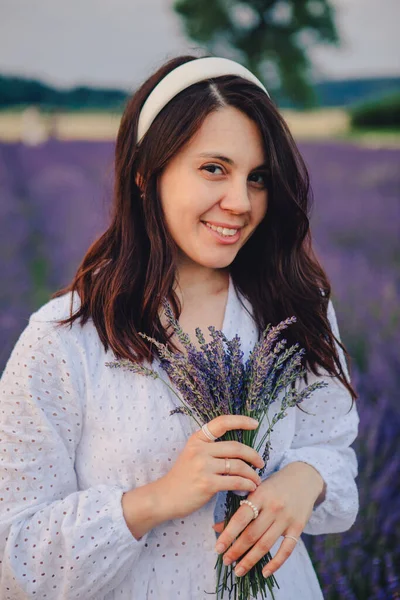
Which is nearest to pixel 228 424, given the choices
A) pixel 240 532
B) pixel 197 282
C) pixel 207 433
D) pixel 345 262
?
pixel 207 433

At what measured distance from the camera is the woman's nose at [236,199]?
4.41 feet

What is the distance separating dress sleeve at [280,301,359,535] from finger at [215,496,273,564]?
314mm

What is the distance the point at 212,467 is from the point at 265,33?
9.86 m

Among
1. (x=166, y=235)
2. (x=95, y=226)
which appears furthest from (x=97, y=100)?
(x=166, y=235)

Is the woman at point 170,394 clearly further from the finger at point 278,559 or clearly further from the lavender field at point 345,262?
the lavender field at point 345,262

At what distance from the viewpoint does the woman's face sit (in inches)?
53.1

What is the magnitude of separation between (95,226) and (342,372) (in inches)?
168

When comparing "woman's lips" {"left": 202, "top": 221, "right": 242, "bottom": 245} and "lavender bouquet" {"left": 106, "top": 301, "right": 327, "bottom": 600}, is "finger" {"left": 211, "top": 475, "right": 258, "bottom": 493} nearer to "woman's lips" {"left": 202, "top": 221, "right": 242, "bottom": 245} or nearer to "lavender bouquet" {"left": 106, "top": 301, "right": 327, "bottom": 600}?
"lavender bouquet" {"left": 106, "top": 301, "right": 327, "bottom": 600}

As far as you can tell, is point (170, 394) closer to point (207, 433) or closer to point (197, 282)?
point (207, 433)

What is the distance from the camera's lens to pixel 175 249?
148 centimetres

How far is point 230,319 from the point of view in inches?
60.6

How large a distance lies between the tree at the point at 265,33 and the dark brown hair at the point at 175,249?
25.2 ft

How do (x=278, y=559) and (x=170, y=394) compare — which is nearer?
(x=278, y=559)

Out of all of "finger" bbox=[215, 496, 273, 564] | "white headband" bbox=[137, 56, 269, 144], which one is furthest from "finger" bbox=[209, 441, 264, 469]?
"white headband" bbox=[137, 56, 269, 144]
